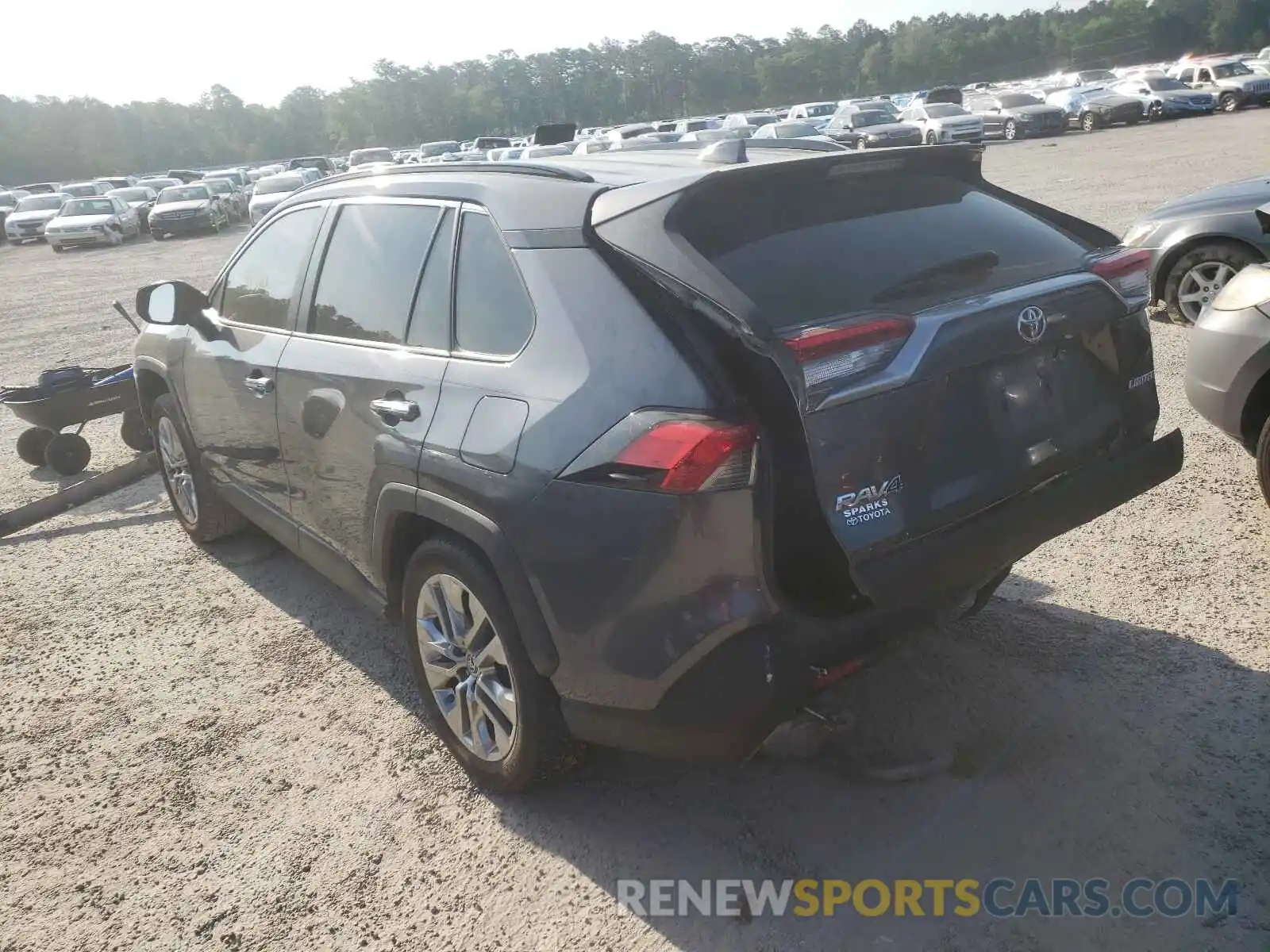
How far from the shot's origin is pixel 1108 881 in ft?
8.44

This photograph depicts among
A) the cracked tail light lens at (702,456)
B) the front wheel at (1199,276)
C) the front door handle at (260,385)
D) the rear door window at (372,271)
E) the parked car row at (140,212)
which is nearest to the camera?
the cracked tail light lens at (702,456)

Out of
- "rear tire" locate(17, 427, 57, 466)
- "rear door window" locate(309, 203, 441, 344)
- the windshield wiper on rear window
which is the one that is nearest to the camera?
the windshield wiper on rear window

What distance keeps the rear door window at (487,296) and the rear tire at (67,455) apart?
505cm

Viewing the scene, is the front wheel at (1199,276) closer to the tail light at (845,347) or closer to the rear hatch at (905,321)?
the rear hatch at (905,321)

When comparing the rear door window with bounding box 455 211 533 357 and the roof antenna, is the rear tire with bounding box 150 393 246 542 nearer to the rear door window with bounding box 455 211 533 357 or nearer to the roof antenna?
the rear door window with bounding box 455 211 533 357

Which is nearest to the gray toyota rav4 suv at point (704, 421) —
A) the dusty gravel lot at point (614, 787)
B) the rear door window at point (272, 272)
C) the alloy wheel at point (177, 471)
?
the dusty gravel lot at point (614, 787)

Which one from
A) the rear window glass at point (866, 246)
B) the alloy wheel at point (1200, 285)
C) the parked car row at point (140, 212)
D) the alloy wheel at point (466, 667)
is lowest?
the parked car row at point (140, 212)

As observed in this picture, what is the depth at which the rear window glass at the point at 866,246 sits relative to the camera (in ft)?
8.37

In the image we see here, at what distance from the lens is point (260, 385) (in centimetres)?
399

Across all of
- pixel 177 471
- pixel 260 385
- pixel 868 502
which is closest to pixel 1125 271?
pixel 868 502

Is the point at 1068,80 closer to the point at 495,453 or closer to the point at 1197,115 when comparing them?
the point at 1197,115

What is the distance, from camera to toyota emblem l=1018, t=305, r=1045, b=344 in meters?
2.67

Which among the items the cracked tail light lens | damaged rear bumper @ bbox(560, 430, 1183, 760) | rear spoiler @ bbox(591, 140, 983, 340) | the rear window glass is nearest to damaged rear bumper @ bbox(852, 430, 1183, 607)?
damaged rear bumper @ bbox(560, 430, 1183, 760)

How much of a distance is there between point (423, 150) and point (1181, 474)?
47.2m
